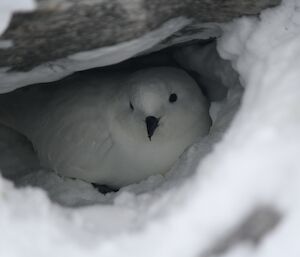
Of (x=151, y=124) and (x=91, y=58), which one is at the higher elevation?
(x=151, y=124)

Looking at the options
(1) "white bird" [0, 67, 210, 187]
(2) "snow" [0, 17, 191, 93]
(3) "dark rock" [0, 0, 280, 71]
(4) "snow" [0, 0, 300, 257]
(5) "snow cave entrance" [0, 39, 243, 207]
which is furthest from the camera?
(1) "white bird" [0, 67, 210, 187]

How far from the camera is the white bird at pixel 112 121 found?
2.66 metres

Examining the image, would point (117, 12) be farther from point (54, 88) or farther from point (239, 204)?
point (54, 88)

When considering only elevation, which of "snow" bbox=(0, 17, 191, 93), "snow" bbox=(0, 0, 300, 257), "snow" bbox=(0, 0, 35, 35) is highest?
"snow" bbox=(0, 17, 191, 93)

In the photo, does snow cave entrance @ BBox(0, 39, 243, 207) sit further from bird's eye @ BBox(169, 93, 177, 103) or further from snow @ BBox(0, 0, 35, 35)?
snow @ BBox(0, 0, 35, 35)

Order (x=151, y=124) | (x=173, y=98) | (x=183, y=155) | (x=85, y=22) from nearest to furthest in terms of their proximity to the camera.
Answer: (x=85, y=22) < (x=183, y=155) < (x=151, y=124) < (x=173, y=98)

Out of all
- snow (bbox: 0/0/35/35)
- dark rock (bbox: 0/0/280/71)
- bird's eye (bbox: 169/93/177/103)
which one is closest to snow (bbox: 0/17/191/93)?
dark rock (bbox: 0/0/280/71)

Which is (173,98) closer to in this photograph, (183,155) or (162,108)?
(162,108)

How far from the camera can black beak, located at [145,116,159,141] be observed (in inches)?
100

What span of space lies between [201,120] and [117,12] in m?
1.09

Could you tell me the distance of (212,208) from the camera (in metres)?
1.56

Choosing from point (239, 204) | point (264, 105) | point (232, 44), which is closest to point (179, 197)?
point (239, 204)

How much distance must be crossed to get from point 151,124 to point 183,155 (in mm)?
202

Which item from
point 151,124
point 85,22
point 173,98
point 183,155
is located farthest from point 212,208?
point 173,98
